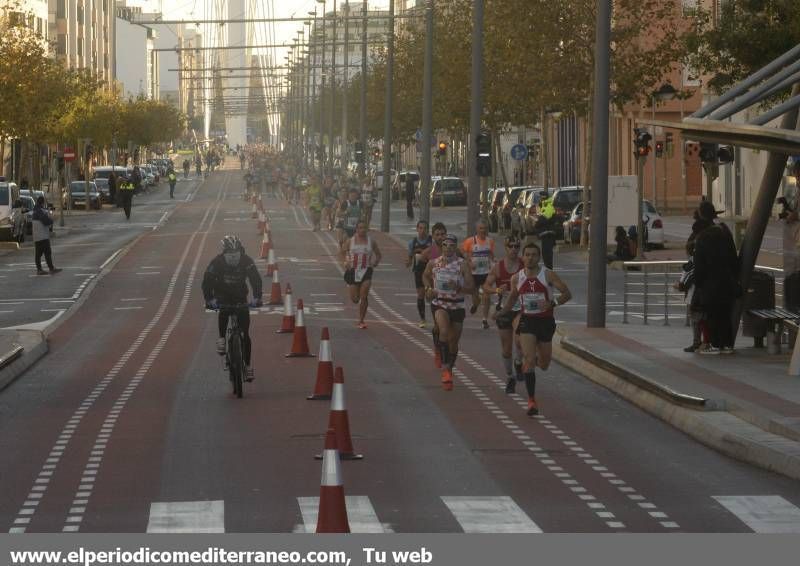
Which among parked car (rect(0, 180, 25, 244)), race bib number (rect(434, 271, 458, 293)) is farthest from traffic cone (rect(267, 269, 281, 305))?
parked car (rect(0, 180, 25, 244))

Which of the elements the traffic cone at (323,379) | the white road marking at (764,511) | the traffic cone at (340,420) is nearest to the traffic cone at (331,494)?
the traffic cone at (340,420)

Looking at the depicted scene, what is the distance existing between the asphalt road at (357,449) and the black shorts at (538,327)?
2.54 ft

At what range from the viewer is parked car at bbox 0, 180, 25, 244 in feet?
194

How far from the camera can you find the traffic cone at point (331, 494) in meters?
10.5

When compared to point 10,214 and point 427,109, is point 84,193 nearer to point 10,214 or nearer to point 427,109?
point 10,214

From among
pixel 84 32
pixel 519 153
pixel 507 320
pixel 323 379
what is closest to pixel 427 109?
pixel 519 153

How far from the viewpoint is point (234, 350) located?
66.3 feet

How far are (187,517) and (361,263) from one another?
1718cm

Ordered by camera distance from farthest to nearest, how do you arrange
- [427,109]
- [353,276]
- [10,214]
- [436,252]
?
[10,214] < [427,109] < [353,276] < [436,252]

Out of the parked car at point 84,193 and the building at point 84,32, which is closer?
the parked car at point 84,193

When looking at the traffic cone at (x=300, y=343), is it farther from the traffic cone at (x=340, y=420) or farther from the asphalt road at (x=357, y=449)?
the traffic cone at (x=340, y=420)

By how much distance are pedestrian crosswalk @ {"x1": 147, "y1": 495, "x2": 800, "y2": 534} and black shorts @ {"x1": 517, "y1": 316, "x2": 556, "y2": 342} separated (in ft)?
18.0

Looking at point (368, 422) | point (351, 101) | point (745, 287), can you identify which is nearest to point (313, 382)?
point (368, 422)

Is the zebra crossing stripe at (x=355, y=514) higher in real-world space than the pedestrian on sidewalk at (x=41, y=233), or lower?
lower
